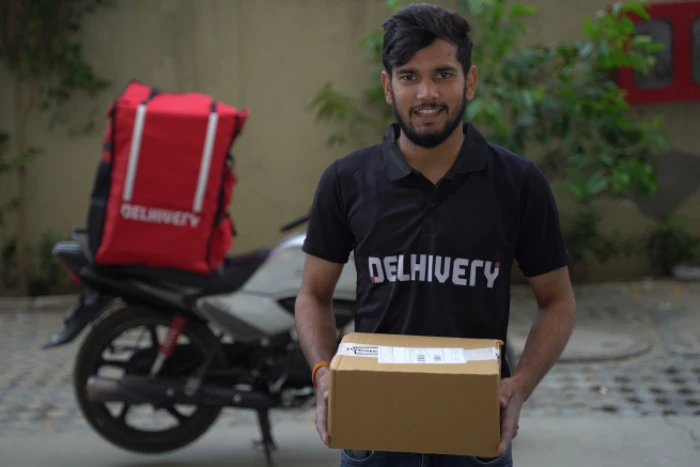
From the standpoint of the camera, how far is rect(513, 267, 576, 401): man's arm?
7.08 ft

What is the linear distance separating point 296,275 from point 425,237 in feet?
7.26

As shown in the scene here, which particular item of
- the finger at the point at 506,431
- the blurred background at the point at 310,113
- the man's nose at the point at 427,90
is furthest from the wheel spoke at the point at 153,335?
the blurred background at the point at 310,113

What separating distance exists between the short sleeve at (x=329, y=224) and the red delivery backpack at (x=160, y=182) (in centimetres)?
199

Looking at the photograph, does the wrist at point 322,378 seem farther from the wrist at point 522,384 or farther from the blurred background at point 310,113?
the blurred background at point 310,113

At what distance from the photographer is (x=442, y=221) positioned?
2.16 m

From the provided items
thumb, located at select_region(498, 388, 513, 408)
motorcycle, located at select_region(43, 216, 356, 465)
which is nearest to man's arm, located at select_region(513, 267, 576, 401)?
thumb, located at select_region(498, 388, 513, 408)

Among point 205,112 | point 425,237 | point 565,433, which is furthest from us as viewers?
point 565,433

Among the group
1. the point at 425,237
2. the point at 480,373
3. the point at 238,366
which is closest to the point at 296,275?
the point at 238,366

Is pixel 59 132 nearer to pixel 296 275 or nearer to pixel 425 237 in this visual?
pixel 296 275

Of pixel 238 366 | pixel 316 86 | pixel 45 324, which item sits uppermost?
pixel 316 86

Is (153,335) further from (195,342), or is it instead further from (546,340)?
(546,340)

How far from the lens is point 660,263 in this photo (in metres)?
7.95

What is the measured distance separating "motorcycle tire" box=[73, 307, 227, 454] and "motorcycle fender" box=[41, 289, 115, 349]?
0.17 feet

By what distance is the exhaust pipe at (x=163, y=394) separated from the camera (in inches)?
167
